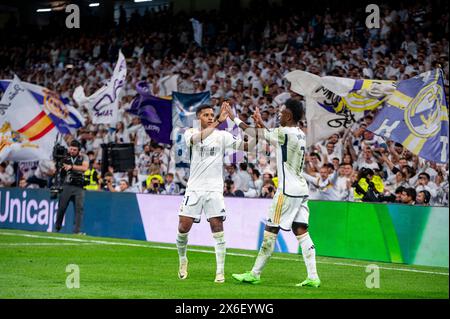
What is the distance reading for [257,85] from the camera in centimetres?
2647

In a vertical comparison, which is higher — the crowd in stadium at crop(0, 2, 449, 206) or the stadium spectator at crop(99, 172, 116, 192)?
the crowd in stadium at crop(0, 2, 449, 206)

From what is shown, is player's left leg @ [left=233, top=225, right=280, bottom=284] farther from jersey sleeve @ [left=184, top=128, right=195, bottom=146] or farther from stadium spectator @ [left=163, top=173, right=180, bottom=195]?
stadium spectator @ [left=163, top=173, right=180, bottom=195]

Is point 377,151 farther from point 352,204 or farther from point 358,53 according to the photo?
point 358,53

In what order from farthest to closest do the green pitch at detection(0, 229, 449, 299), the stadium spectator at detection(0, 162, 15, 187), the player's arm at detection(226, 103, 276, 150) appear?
the stadium spectator at detection(0, 162, 15, 187)
the player's arm at detection(226, 103, 276, 150)
the green pitch at detection(0, 229, 449, 299)

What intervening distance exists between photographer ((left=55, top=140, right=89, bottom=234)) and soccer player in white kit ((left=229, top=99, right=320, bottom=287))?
10032 millimetres

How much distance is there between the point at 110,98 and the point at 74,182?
2627 millimetres

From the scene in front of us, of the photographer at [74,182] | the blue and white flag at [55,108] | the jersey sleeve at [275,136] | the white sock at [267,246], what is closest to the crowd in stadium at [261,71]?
the blue and white flag at [55,108]

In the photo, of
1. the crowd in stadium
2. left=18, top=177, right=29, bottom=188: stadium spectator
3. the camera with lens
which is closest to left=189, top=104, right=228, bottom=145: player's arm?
the crowd in stadium

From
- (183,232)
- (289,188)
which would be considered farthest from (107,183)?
(289,188)

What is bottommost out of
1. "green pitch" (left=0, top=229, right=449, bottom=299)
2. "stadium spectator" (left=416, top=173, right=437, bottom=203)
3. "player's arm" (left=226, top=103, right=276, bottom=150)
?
"green pitch" (left=0, top=229, right=449, bottom=299)

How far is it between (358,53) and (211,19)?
1003cm

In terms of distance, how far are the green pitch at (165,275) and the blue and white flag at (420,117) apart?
2352mm

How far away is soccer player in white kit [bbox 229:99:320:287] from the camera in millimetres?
12258

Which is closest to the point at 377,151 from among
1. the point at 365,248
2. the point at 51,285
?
the point at 365,248
